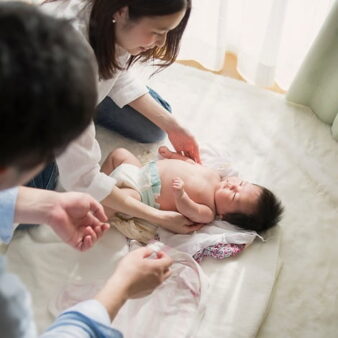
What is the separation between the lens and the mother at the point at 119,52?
3.34 ft

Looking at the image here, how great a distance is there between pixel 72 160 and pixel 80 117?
59cm

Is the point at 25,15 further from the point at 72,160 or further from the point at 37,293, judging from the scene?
the point at 37,293

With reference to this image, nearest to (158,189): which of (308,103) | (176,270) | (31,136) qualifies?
(176,270)

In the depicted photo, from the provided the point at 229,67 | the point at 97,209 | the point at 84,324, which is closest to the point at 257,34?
the point at 229,67

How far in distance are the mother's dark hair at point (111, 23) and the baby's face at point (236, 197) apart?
439 millimetres

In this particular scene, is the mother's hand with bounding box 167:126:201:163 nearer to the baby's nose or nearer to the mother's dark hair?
the baby's nose

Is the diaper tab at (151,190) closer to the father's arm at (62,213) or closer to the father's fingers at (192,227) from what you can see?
the father's fingers at (192,227)

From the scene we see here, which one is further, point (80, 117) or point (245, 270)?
point (245, 270)

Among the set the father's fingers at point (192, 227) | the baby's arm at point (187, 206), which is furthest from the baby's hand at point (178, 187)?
the father's fingers at point (192, 227)

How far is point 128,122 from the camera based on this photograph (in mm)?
1525

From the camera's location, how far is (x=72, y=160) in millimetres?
1091

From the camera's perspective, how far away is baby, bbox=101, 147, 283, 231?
1331mm

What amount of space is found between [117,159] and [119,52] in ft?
1.17

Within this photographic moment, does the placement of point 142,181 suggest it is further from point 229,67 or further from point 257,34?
point 229,67
